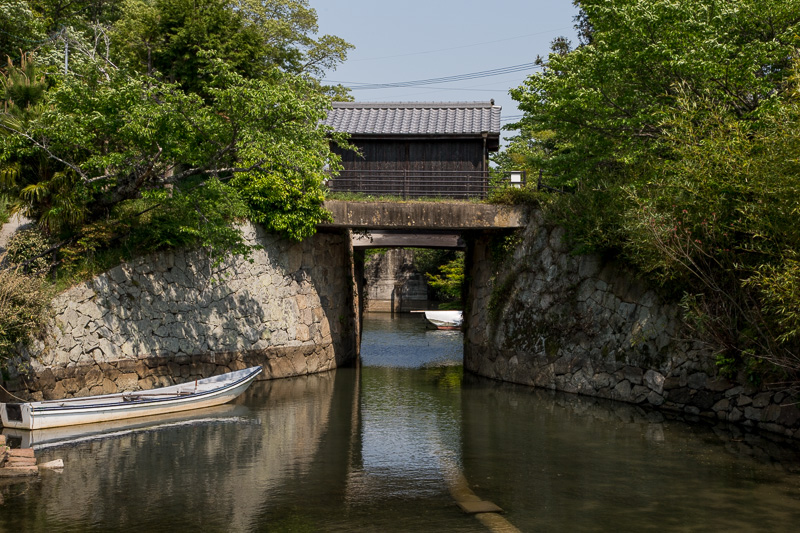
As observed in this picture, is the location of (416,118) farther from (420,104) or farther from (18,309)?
(18,309)

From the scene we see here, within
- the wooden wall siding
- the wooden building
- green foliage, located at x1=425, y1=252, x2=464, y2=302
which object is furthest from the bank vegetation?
green foliage, located at x1=425, y1=252, x2=464, y2=302

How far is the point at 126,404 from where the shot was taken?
16.7 m

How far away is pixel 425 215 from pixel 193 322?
7699mm

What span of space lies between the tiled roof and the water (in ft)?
34.5

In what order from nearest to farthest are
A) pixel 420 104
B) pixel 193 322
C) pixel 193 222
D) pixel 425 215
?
pixel 193 222, pixel 193 322, pixel 425 215, pixel 420 104

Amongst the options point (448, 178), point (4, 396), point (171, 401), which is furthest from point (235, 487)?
point (448, 178)

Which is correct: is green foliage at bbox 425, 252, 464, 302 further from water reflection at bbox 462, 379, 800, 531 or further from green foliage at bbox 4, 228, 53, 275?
green foliage at bbox 4, 228, 53, 275

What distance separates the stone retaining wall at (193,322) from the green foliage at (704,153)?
9.09 m

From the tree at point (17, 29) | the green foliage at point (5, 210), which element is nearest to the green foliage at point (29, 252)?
the green foliage at point (5, 210)

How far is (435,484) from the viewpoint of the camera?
1255 cm

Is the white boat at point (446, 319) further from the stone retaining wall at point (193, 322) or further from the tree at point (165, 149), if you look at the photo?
the tree at point (165, 149)

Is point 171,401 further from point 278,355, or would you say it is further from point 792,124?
point 792,124

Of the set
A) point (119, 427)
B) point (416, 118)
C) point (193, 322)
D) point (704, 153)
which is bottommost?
point (119, 427)

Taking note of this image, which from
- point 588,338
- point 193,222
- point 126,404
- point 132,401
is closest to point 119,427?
point 126,404
